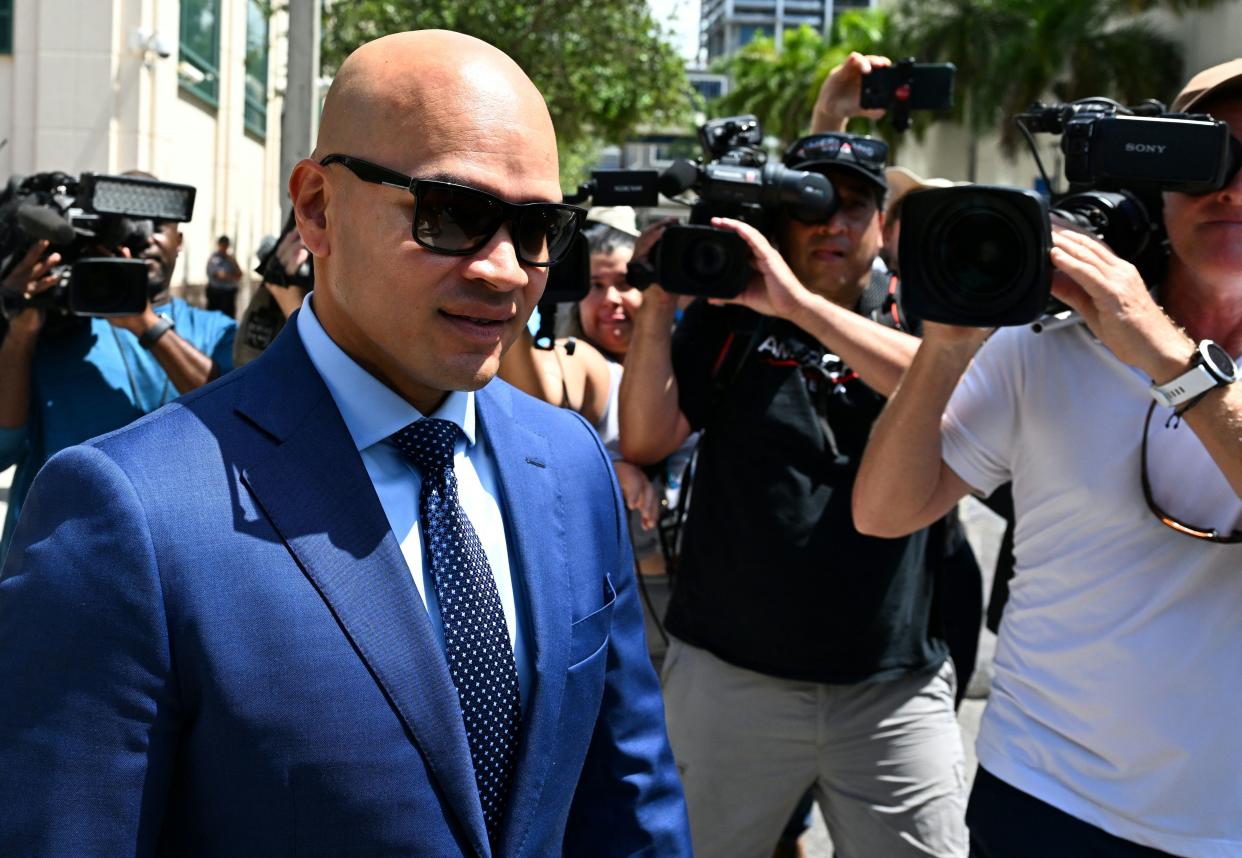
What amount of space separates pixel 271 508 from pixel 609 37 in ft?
59.9

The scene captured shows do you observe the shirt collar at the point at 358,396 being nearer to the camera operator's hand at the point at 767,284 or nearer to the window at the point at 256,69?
the camera operator's hand at the point at 767,284

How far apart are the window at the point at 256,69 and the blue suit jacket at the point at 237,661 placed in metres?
20.3

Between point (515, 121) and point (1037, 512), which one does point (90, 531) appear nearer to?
point (515, 121)

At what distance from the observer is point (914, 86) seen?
403 centimetres

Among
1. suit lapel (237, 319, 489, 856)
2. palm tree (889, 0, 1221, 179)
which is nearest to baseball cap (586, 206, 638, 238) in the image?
suit lapel (237, 319, 489, 856)

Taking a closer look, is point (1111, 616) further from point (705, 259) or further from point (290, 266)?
point (290, 266)

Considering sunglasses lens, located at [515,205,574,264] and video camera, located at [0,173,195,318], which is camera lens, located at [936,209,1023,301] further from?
video camera, located at [0,173,195,318]

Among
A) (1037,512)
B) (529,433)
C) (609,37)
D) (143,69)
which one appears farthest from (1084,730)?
(609,37)

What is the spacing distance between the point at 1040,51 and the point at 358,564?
144 ft

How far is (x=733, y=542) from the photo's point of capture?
3.33 m

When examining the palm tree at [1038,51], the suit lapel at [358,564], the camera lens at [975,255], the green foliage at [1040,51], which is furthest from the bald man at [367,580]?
the palm tree at [1038,51]

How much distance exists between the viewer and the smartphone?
158 inches

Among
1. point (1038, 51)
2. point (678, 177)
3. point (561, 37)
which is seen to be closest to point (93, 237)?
point (678, 177)

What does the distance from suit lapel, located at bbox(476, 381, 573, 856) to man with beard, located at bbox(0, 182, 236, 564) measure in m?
2.14
